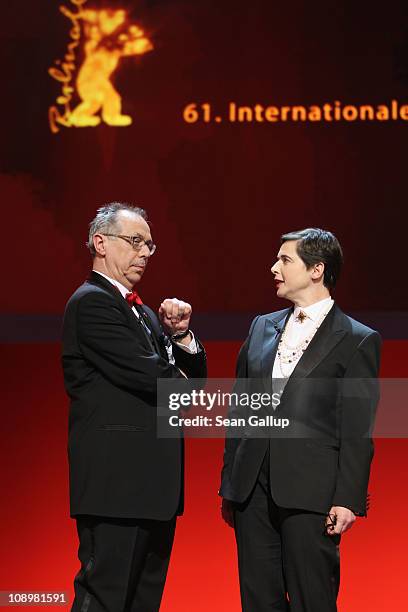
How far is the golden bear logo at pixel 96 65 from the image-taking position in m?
3.97

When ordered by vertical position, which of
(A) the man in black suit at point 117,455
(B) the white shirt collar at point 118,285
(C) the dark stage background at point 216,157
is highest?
(C) the dark stage background at point 216,157

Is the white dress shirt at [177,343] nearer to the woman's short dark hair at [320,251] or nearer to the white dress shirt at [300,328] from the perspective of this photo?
the white dress shirt at [300,328]

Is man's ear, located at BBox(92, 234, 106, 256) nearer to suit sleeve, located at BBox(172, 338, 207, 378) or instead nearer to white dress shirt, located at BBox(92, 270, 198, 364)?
white dress shirt, located at BBox(92, 270, 198, 364)

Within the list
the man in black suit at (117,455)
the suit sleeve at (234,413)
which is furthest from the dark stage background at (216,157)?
the man in black suit at (117,455)

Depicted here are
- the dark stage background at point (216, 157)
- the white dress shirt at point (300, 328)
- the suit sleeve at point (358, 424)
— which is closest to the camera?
the suit sleeve at point (358, 424)

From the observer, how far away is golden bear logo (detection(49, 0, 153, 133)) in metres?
3.97

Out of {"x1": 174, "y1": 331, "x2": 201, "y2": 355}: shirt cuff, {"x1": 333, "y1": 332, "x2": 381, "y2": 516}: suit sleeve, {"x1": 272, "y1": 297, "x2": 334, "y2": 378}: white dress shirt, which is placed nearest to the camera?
{"x1": 333, "y1": 332, "x2": 381, "y2": 516}: suit sleeve

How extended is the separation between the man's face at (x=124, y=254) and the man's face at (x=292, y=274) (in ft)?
1.33

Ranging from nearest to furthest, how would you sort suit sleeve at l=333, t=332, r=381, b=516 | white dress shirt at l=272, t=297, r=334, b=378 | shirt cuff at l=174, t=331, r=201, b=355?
1. suit sleeve at l=333, t=332, r=381, b=516
2. white dress shirt at l=272, t=297, r=334, b=378
3. shirt cuff at l=174, t=331, r=201, b=355

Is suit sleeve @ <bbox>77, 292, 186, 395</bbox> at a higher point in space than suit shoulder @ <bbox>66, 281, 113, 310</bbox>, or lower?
lower

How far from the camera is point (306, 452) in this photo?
2455 millimetres

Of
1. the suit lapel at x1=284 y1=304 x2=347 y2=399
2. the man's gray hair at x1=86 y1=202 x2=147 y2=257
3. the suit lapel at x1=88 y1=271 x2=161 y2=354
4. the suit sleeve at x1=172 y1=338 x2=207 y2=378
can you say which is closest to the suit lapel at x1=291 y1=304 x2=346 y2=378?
the suit lapel at x1=284 y1=304 x2=347 y2=399

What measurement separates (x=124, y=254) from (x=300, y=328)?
22.3 inches

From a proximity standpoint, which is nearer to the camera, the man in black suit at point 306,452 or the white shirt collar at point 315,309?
the man in black suit at point 306,452
